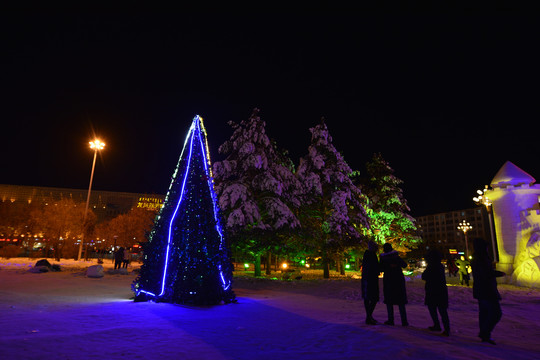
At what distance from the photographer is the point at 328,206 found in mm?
22391

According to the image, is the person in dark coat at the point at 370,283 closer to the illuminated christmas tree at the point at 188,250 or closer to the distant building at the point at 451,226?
the illuminated christmas tree at the point at 188,250

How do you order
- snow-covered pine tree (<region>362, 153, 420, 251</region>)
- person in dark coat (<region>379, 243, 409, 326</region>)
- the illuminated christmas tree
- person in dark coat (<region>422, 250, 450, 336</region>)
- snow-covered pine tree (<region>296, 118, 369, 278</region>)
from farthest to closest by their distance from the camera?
snow-covered pine tree (<region>362, 153, 420, 251</region>) < snow-covered pine tree (<region>296, 118, 369, 278</region>) < the illuminated christmas tree < person in dark coat (<region>379, 243, 409, 326</region>) < person in dark coat (<region>422, 250, 450, 336</region>)

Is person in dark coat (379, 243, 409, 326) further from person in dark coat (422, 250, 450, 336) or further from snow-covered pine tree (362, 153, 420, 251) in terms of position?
snow-covered pine tree (362, 153, 420, 251)

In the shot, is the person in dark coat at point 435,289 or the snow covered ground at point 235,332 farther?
the person in dark coat at point 435,289

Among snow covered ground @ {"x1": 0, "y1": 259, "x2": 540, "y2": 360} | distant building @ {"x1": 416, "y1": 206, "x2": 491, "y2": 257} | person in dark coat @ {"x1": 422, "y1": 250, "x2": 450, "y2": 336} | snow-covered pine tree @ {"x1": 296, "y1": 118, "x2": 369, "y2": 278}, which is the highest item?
distant building @ {"x1": 416, "y1": 206, "x2": 491, "y2": 257}

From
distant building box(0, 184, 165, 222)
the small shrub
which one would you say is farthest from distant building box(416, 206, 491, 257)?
the small shrub

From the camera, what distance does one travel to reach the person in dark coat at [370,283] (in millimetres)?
7027

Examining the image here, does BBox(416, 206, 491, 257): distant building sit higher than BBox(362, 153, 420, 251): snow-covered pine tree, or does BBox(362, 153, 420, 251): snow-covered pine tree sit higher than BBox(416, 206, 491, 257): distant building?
BBox(416, 206, 491, 257): distant building

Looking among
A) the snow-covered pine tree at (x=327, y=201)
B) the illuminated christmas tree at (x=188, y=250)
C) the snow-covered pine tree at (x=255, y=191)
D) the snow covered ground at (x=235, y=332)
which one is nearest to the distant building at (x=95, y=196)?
the snow-covered pine tree at (x=255, y=191)

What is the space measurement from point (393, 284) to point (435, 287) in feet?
2.81

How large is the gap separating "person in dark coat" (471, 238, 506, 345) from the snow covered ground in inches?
13.3

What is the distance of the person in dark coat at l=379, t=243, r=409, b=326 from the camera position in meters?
6.97

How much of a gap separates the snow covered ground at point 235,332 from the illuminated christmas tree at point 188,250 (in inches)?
20.9

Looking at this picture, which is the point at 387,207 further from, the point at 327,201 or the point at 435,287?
the point at 435,287
